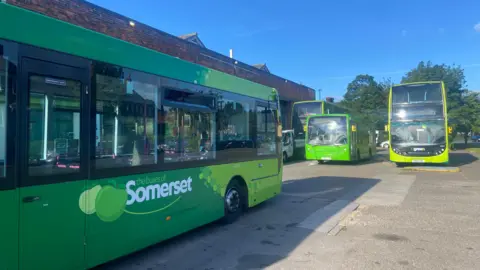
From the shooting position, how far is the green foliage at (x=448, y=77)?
→ 40.3 m

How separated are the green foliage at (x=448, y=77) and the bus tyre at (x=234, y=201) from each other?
40.7 m

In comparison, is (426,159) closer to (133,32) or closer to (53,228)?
(133,32)

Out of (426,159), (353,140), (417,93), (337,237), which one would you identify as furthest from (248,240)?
(353,140)

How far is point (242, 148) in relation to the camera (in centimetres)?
720

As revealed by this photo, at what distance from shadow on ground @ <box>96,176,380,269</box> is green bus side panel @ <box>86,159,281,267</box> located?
1.07 feet

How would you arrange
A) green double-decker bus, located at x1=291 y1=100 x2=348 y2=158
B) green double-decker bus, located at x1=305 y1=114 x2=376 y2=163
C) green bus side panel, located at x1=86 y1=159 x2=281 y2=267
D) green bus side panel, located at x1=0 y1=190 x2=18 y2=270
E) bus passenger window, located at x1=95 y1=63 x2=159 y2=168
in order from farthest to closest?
green double-decker bus, located at x1=291 y1=100 x2=348 y2=158 → green double-decker bus, located at x1=305 y1=114 x2=376 y2=163 → bus passenger window, located at x1=95 y1=63 x2=159 y2=168 → green bus side panel, located at x1=86 y1=159 x2=281 y2=267 → green bus side panel, located at x1=0 y1=190 x2=18 y2=270

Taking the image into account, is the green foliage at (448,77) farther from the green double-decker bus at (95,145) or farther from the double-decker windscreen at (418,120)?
the green double-decker bus at (95,145)

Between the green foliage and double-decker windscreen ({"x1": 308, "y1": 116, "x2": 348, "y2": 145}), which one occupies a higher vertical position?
the green foliage

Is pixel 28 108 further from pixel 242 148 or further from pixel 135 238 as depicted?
pixel 242 148

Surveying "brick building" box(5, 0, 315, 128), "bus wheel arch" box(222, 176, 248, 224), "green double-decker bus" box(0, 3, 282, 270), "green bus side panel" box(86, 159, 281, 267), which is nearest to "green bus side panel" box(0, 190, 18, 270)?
"green double-decker bus" box(0, 3, 282, 270)

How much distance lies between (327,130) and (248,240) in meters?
15.7

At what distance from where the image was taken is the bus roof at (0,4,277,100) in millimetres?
3287

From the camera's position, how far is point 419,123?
17.8 metres

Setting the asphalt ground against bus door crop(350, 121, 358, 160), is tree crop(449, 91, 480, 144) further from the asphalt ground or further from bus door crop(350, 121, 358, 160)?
the asphalt ground
